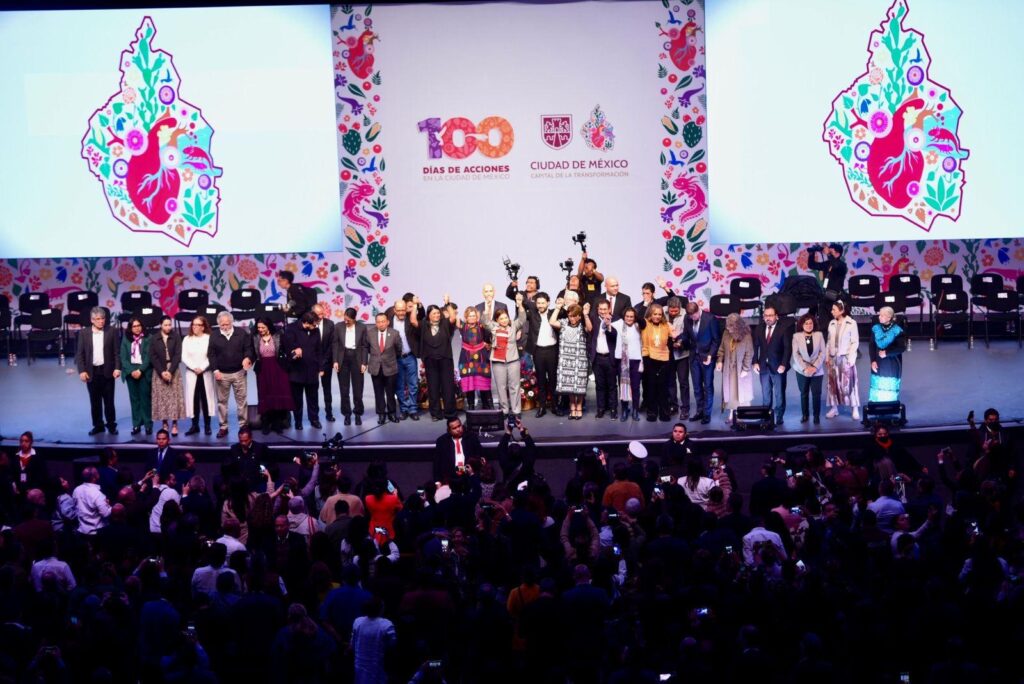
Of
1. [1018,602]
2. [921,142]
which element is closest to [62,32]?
[921,142]

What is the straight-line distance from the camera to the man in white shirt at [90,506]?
10750mm

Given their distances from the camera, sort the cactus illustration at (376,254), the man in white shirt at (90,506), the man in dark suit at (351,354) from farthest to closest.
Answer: the cactus illustration at (376,254), the man in dark suit at (351,354), the man in white shirt at (90,506)

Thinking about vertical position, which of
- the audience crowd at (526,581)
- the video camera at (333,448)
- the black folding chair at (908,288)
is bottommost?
the audience crowd at (526,581)

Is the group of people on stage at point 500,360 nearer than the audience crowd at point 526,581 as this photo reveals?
No

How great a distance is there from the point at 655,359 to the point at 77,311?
354 inches

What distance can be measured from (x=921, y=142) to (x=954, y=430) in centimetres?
612

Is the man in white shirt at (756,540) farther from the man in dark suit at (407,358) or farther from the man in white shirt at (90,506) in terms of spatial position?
the man in dark suit at (407,358)

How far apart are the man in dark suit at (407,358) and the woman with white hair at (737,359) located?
11.1ft

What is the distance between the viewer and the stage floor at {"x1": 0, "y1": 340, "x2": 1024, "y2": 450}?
44.5 ft

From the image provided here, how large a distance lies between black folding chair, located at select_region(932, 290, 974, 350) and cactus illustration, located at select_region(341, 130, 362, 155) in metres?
8.33

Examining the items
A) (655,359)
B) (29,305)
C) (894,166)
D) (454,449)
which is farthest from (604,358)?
(29,305)

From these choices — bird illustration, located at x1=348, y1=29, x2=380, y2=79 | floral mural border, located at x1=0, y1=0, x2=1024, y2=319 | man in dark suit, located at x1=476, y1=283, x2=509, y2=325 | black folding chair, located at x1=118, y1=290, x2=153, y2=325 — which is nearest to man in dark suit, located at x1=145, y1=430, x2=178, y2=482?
man in dark suit, located at x1=476, y1=283, x2=509, y2=325

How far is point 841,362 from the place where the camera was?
13.9 meters

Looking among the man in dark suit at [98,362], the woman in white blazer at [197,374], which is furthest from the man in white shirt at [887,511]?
the man in dark suit at [98,362]
